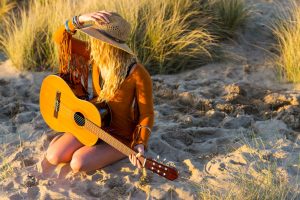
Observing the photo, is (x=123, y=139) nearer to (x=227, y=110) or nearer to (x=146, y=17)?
(x=227, y=110)

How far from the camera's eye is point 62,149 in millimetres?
3820

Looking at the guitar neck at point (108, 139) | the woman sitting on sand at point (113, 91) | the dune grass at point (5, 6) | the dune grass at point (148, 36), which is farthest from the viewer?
the dune grass at point (5, 6)

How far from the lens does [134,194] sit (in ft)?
11.4

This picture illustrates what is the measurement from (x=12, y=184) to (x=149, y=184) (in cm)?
87

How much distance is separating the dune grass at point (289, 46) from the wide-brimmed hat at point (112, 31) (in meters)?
2.20

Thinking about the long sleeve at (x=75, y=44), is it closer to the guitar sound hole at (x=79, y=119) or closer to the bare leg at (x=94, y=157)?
the guitar sound hole at (x=79, y=119)

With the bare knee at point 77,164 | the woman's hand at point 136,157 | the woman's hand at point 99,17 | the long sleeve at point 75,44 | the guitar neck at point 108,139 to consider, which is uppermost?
the woman's hand at point 99,17

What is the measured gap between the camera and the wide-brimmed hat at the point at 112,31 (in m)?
3.49

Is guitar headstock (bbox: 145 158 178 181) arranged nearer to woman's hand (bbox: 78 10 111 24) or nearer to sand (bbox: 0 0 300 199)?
sand (bbox: 0 0 300 199)

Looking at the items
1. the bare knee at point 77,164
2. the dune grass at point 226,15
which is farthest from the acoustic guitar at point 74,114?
the dune grass at point 226,15

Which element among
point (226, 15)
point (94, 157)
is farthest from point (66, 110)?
point (226, 15)

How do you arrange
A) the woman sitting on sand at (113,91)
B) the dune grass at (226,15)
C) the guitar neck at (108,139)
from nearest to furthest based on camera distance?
the guitar neck at (108,139) < the woman sitting on sand at (113,91) < the dune grass at (226,15)

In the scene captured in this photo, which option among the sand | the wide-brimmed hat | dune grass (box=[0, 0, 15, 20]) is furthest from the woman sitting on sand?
dune grass (box=[0, 0, 15, 20])

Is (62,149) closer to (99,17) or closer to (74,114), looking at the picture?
(74,114)
